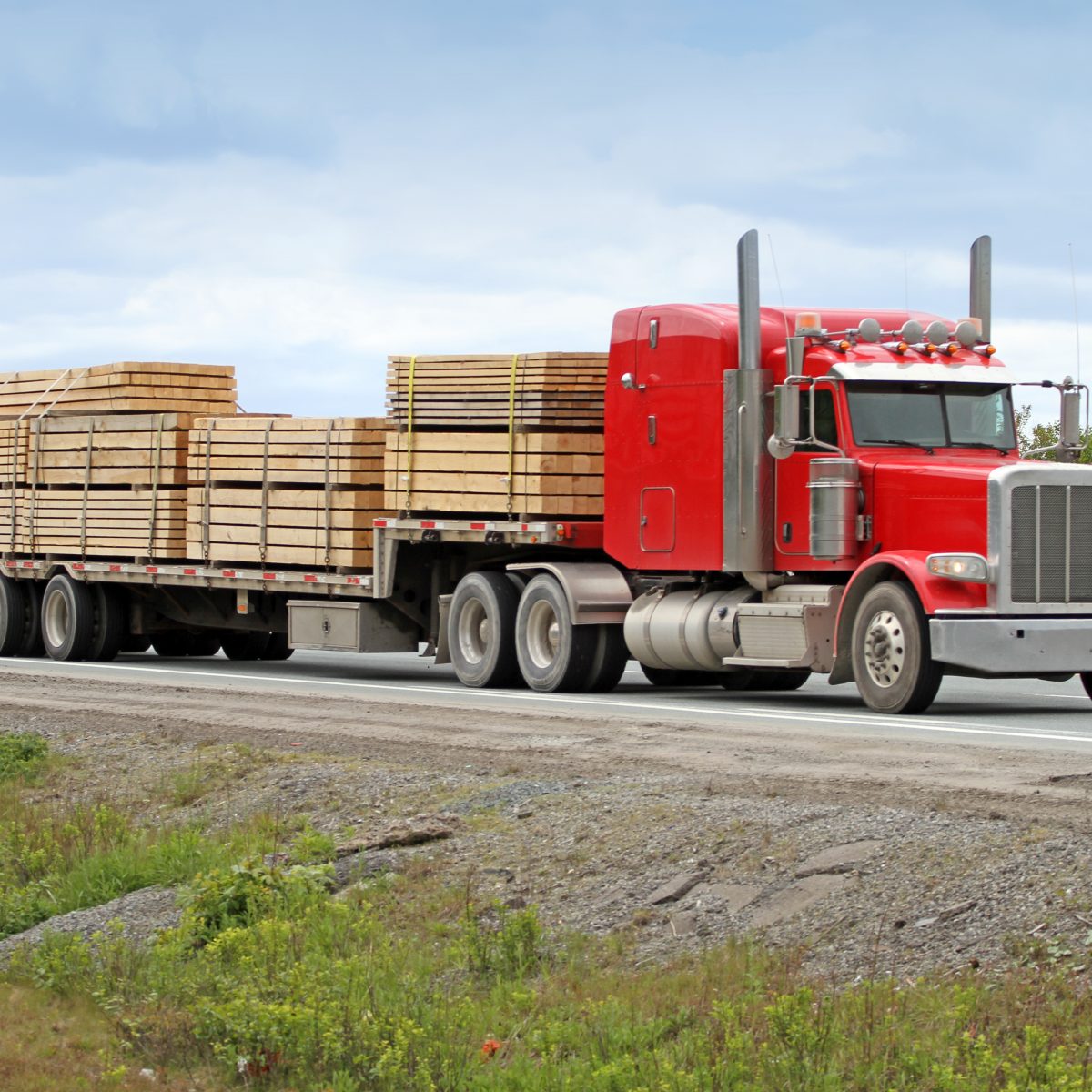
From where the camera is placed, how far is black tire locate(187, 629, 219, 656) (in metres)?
28.1

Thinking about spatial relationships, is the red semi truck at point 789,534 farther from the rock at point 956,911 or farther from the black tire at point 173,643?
the rock at point 956,911

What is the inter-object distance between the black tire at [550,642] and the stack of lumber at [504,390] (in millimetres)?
1660

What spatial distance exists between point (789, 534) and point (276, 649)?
12.0 m

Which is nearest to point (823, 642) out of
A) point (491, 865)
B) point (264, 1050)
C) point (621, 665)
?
point (621, 665)

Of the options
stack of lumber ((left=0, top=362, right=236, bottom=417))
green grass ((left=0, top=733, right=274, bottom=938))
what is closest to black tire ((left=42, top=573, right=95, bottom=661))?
stack of lumber ((left=0, top=362, right=236, bottom=417))

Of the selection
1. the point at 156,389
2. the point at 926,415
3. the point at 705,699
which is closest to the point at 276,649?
the point at 156,389

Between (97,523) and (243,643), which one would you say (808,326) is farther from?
(243,643)

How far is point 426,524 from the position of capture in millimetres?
20891

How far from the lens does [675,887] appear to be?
903 centimetres

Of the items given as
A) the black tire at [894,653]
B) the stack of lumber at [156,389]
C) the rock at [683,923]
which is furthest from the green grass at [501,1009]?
the stack of lumber at [156,389]

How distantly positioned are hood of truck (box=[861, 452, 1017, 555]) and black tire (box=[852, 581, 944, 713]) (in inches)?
20.6

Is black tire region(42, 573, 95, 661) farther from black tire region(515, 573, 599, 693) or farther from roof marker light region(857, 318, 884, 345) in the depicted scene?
roof marker light region(857, 318, 884, 345)

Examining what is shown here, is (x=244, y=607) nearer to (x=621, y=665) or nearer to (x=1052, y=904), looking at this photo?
(x=621, y=665)

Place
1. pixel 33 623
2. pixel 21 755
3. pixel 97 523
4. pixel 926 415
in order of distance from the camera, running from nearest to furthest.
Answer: pixel 21 755, pixel 926 415, pixel 97 523, pixel 33 623
